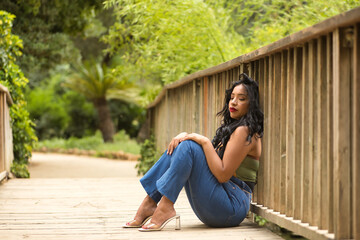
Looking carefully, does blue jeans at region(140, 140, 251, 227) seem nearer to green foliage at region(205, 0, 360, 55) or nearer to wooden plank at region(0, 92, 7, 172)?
wooden plank at region(0, 92, 7, 172)

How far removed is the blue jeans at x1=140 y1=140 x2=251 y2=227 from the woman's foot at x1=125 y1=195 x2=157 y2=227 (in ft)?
0.69

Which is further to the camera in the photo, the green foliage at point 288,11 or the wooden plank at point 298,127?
the green foliage at point 288,11

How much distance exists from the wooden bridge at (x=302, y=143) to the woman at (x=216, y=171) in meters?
0.10

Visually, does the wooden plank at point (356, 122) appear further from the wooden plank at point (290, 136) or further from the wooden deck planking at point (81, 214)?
the wooden deck planking at point (81, 214)

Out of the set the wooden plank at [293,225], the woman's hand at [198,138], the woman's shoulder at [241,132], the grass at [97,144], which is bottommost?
the grass at [97,144]

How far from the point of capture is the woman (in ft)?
10.7

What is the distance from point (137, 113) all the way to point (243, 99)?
69.3ft

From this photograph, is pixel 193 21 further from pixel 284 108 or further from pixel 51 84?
pixel 51 84

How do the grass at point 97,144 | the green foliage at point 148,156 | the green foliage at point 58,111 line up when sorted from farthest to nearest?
the green foliage at point 58,111, the grass at point 97,144, the green foliage at point 148,156

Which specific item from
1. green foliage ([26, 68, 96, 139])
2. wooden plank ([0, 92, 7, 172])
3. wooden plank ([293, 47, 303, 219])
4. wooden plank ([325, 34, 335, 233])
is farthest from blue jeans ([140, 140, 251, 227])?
green foliage ([26, 68, 96, 139])

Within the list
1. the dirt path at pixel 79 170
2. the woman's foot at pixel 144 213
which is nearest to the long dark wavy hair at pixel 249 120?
the woman's foot at pixel 144 213

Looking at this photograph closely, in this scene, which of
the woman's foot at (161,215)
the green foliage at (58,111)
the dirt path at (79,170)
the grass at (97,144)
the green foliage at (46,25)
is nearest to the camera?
the woman's foot at (161,215)

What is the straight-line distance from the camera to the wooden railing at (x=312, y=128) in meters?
2.34

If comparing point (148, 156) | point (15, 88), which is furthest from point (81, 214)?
point (148, 156)
